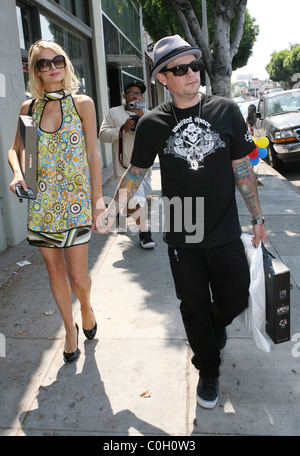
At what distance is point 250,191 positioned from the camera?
262 centimetres

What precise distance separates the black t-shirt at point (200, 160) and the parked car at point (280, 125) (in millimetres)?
8145

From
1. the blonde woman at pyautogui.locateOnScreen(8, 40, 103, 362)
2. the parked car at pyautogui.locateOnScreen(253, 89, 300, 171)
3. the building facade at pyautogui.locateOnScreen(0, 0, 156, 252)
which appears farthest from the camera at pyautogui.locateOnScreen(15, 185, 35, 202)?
the parked car at pyautogui.locateOnScreen(253, 89, 300, 171)

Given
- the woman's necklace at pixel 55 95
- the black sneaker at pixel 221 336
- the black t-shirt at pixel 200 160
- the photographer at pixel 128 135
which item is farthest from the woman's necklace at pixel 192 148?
the photographer at pixel 128 135

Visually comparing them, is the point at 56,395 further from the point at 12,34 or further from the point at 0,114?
the point at 12,34

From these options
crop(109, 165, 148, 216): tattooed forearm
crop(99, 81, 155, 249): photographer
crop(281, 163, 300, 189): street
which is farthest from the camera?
crop(281, 163, 300, 189): street

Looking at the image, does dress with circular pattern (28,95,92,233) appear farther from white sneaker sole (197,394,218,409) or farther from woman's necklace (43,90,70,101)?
white sneaker sole (197,394,218,409)

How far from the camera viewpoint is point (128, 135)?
16.9ft

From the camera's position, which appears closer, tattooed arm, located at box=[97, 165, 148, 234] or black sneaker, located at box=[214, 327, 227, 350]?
tattooed arm, located at box=[97, 165, 148, 234]

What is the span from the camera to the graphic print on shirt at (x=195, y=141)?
2402 millimetres

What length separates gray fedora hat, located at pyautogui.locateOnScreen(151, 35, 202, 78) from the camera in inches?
95.1

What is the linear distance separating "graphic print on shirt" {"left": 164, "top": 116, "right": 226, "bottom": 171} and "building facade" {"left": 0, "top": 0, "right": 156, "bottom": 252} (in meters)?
2.86

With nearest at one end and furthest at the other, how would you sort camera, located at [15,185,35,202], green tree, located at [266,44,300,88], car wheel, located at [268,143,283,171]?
1. camera, located at [15,185,35,202]
2. car wheel, located at [268,143,283,171]
3. green tree, located at [266,44,300,88]

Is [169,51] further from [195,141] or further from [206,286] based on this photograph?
[206,286]

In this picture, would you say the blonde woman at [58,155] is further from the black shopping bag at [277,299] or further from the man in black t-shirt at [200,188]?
the black shopping bag at [277,299]
